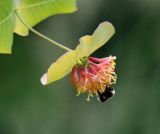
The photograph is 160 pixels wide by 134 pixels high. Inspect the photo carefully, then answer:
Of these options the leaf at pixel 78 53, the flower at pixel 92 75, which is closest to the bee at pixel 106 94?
the flower at pixel 92 75

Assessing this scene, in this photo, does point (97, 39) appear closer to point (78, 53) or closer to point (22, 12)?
point (78, 53)

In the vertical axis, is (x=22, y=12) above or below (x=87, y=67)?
above

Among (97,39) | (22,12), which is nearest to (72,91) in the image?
(22,12)

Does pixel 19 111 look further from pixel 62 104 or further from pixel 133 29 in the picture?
pixel 133 29

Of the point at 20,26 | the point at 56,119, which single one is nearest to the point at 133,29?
the point at 56,119

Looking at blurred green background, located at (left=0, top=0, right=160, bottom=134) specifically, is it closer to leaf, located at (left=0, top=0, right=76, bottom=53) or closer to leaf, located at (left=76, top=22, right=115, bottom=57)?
leaf, located at (left=0, top=0, right=76, bottom=53)

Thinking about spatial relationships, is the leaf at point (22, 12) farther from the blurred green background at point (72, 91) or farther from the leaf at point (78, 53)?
the blurred green background at point (72, 91)

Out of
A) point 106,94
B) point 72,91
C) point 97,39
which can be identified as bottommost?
point 106,94
